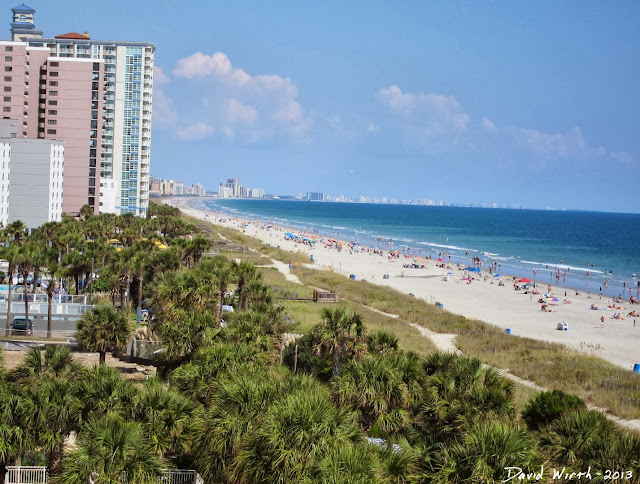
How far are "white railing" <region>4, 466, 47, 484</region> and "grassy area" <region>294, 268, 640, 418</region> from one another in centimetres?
2097

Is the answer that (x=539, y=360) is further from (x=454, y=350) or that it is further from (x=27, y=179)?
(x=27, y=179)

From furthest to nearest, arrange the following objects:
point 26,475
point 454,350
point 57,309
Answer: point 454,350 → point 57,309 → point 26,475

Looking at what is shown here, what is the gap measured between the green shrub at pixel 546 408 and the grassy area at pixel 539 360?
725cm

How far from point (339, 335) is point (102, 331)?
30.5 feet

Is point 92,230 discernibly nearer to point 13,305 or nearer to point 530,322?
point 13,305

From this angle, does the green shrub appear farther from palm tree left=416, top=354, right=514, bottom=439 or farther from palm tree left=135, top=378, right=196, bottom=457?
palm tree left=135, top=378, right=196, bottom=457

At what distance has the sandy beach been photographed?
47.0 meters

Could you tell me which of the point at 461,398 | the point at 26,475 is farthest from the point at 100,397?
the point at 461,398

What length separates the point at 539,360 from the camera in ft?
112

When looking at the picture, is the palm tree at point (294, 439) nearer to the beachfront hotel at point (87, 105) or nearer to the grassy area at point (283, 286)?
the grassy area at point (283, 286)

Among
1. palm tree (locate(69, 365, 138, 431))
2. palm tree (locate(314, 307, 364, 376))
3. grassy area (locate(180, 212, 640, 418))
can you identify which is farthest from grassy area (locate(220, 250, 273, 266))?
palm tree (locate(69, 365, 138, 431))

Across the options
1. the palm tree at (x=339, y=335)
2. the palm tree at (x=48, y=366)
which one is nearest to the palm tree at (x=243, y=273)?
the palm tree at (x=339, y=335)

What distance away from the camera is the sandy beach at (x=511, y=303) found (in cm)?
4700

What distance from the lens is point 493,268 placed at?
93.9 m
